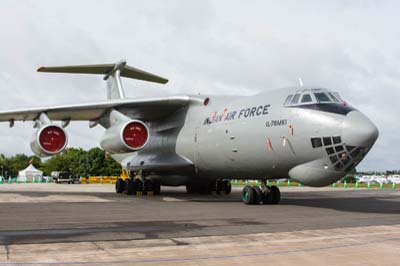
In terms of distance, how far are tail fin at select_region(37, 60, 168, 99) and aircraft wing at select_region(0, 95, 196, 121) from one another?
8.27 feet

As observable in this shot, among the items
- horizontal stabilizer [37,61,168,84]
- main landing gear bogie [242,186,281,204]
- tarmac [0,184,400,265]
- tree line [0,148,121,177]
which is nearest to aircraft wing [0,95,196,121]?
horizontal stabilizer [37,61,168,84]

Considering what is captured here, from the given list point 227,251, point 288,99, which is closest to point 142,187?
point 288,99

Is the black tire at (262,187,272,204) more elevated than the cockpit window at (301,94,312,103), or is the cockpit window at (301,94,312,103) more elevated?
the cockpit window at (301,94,312,103)

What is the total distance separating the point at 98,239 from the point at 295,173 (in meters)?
6.25

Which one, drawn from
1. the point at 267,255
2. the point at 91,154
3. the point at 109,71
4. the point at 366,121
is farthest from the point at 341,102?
the point at 91,154

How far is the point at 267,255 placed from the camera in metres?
5.42

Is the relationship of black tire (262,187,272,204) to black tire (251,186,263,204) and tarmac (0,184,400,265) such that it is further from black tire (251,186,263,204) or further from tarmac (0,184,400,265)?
tarmac (0,184,400,265)

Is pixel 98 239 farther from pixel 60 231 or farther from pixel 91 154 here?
pixel 91 154

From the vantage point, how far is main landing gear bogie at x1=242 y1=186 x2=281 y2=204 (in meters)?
12.9

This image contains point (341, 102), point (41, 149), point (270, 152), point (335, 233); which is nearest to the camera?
point (335, 233)

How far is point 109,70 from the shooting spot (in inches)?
824

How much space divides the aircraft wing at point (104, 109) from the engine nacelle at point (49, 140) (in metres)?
1.00

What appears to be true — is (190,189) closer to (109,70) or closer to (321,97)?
(109,70)

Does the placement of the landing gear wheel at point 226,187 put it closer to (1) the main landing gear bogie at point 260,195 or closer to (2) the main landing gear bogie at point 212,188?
(2) the main landing gear bogie at point 212,188
